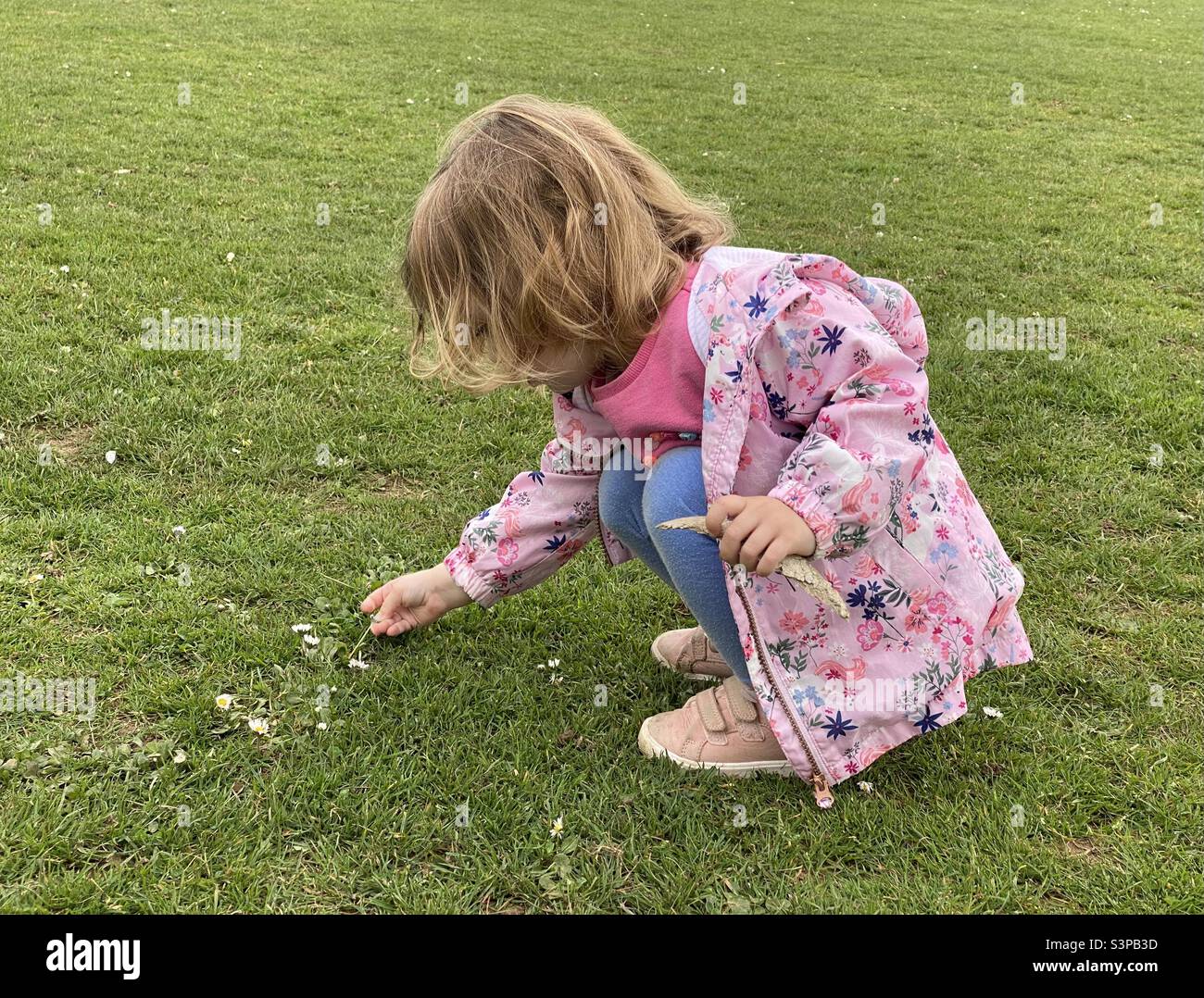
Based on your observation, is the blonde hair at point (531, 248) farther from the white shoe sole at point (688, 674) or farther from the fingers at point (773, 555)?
the white shoe sole at point (688, 674)

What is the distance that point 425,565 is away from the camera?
306 cm

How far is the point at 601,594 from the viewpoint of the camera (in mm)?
2963

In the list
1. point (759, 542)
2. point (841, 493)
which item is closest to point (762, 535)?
point (759, 542)

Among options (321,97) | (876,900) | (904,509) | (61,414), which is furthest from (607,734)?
(321,97)

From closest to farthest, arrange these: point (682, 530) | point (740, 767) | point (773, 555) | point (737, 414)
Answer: point (773, 555), point (737, 414), point (682, 530), point (740, 767)

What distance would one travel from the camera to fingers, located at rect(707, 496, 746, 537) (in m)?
1.86

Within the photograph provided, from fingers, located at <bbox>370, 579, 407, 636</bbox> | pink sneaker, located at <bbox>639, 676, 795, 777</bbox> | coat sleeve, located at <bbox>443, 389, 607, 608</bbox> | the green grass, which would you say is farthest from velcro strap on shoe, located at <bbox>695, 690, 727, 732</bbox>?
fingers, located at <bbox>370, 579, 407, 636</bbox>

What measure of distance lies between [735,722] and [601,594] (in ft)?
2.29

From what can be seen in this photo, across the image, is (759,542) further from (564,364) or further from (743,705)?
(743,705)

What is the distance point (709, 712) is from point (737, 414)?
0.78 metres

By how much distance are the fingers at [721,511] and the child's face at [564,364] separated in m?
0.43

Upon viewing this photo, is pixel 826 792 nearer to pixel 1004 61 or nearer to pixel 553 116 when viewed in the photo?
pixel 553 116

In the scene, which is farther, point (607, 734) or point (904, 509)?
point (607, 734)

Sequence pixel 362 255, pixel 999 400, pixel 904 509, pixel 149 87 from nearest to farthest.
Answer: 1. pixel 904 509
2. pixel 999 400
3. pixel 362 255
4. pixel 149 87
